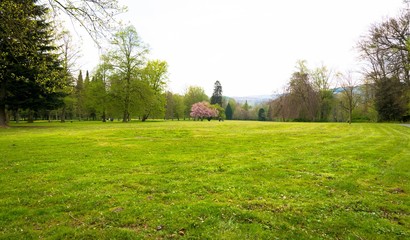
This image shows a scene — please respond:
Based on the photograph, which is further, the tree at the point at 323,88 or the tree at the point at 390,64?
the tree at the point at 323,88

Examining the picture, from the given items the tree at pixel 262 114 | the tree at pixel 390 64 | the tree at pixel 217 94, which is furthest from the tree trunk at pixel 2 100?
the tree at pixel 262 114

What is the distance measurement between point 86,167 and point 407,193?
382 inches

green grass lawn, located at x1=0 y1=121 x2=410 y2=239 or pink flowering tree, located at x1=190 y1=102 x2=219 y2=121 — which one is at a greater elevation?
pink flowering tree, located at x1=190 y1=102 x2=219 y2=121

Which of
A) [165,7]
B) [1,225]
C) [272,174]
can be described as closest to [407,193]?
[272,174]

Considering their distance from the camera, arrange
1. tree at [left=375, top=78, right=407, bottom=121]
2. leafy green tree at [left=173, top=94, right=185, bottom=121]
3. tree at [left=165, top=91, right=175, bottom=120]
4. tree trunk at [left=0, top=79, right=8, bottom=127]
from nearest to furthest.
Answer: tree trunk at [left=0, top=79, right=8, bottom=127] < tree at [left=375, top=78, right=407, bottom=121] < tree at [left=165, top=91, right=175, bottom=120] < leafy green tree at [left=173, top=94, right=185, bottom=121]

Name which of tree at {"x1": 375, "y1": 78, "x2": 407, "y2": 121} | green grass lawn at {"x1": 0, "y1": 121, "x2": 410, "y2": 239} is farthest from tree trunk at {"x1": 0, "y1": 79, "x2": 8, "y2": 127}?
tree at {"x1": 375, "y1": 78, "x2": 407, "y2": 121}

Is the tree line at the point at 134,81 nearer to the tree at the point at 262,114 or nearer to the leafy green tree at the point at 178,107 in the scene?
the leafy green tree at the point at 178,107

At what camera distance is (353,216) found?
459cm

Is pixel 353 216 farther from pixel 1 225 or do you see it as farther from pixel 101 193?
pixel 1 225

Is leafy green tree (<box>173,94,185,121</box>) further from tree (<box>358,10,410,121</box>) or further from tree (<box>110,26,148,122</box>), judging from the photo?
tree (<box>358,10,410,121</box>)

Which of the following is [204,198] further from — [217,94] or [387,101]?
[217,94]

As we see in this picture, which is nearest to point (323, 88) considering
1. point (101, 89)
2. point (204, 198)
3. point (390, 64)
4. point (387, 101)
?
point (387, 101)

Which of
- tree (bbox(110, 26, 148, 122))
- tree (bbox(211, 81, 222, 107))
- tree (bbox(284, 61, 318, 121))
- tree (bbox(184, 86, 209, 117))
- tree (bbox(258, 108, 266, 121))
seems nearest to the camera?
tree (bbox(110, 26, 148, 122))

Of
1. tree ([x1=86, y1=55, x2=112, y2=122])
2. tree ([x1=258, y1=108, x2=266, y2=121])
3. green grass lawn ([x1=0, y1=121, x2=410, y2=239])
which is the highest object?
tree ([x1=86, y1=55, x2=112, y2=122])
